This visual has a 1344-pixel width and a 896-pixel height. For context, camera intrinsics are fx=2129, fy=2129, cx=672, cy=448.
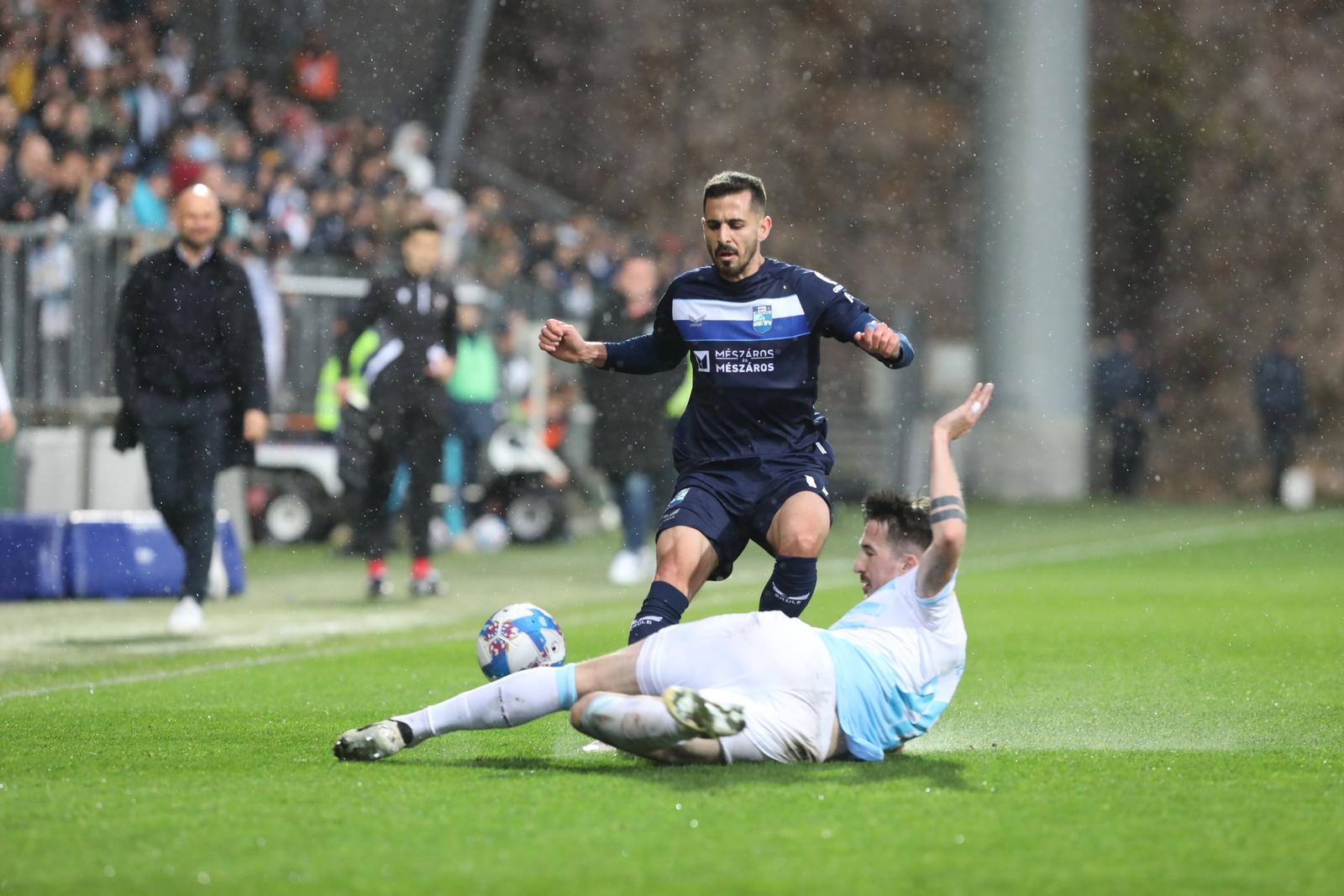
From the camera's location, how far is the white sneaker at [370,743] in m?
6.36

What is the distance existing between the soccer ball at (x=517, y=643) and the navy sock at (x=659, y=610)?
34 cm

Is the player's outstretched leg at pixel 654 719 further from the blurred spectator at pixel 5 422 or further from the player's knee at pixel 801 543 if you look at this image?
the blurred spectator at pixel 5 422

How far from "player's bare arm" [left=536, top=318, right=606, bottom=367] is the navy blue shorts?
0.58 metres

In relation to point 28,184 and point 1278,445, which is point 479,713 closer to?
point 28,184

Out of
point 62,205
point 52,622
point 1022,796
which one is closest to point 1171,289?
point 62,205

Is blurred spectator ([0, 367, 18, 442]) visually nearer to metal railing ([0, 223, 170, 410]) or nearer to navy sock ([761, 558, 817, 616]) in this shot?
navy sock ([761, 558, 817, 616])

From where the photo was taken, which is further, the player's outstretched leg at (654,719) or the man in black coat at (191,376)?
the man in black coat at (191,376)

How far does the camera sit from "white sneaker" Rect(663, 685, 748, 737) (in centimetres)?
574

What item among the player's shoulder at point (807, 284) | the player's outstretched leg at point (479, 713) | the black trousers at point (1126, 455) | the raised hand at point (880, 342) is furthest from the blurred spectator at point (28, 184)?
the black trousers at point (1126, 455)

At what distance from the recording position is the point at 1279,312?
32.6 m

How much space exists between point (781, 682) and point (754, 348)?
169 cm

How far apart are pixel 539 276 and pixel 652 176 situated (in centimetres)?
1225

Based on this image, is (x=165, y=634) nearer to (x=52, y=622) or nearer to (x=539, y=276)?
(x=52, y=622)

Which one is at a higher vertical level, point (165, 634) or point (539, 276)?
point (539, 276)
